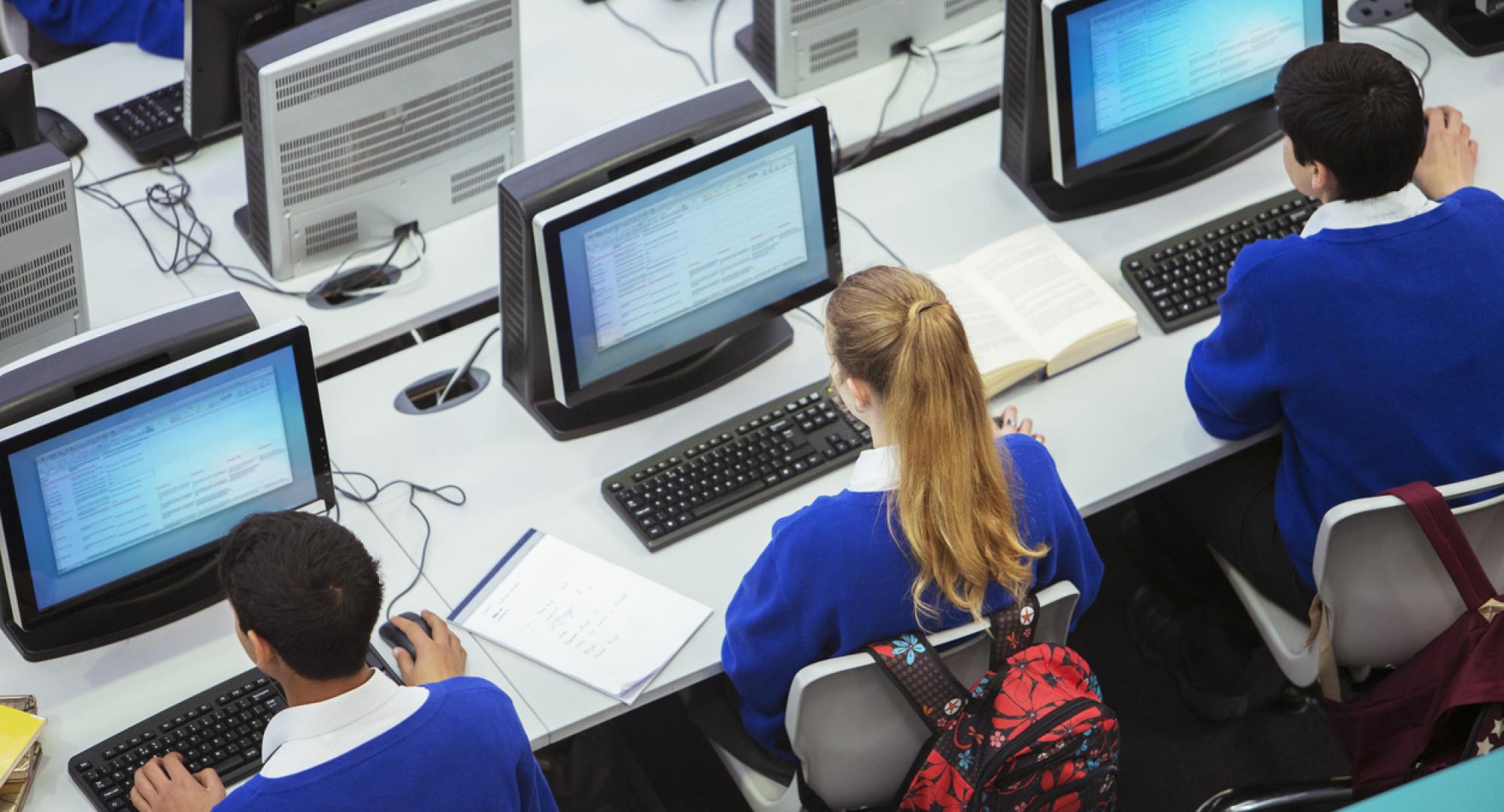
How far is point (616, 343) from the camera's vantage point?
2.47 meters

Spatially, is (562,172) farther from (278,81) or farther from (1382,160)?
(1382,160)

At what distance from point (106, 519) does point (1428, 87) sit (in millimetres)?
2494

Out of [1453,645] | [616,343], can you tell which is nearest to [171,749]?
[616,343]

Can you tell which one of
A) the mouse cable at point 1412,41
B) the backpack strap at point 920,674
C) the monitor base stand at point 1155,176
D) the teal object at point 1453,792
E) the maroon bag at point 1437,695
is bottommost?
the maroon bag at point 1437,695

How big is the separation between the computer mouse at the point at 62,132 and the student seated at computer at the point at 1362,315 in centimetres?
222

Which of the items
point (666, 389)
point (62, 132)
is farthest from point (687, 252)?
point (62, 132)

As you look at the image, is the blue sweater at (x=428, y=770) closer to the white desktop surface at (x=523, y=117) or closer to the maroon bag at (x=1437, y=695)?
the white desktop surface at (x=523, y=117)

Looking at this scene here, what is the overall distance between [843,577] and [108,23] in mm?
2529

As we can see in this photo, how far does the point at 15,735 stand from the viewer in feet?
6.94

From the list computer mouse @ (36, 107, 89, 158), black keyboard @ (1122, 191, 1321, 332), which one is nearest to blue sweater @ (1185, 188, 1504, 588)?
black keyboard @ (1122, 191, 1321, 332)

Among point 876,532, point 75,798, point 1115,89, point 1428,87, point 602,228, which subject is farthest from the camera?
point 1428,87

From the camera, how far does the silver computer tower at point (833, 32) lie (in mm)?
3117

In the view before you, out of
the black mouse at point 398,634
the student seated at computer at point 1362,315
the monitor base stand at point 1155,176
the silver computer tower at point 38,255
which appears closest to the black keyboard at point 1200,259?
the monitor base stand at point 1155,176

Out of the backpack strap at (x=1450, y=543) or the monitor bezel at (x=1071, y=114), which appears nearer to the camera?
the backpack strap at (x=1450, y=543)
